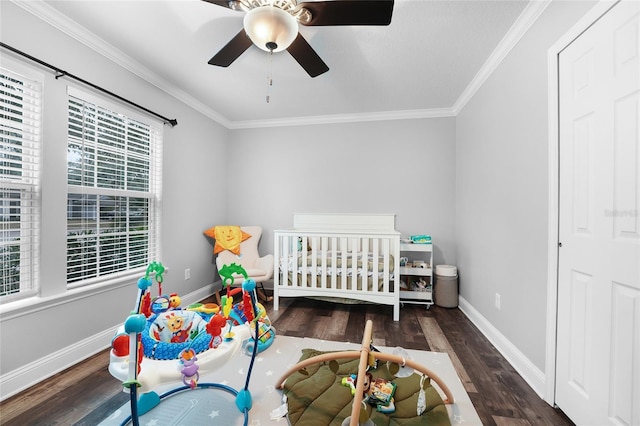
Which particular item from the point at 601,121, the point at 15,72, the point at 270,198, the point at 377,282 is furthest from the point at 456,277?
the point at 15,72

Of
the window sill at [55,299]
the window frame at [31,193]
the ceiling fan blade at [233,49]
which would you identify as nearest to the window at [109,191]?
the window sill at [55,299]

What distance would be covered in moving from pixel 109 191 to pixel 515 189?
311 centimetres

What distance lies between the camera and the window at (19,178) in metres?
1.45

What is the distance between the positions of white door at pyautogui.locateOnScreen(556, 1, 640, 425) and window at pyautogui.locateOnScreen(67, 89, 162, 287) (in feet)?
10.1

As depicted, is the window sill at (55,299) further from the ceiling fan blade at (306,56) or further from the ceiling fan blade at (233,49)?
the ceiling fan blade at (306,56)

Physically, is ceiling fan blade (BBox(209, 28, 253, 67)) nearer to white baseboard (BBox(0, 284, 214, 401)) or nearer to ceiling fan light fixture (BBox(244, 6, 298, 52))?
ceiling fan light fixture (BBox(244, 6, 298, 52))

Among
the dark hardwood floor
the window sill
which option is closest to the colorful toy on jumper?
the dark hardwood floor

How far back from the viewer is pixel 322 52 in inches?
79.0

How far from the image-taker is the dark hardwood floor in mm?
1300

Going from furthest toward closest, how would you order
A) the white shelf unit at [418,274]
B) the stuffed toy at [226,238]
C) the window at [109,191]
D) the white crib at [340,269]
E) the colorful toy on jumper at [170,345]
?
1. the stuffed toy at [226,238]
2. the white shelf unit at [418,274]
3. the white crib at [340,269]
4. the window at [109,191]
5. the colorful toy on jumper at [170,345]

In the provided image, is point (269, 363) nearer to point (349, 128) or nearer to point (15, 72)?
point (15, 72)

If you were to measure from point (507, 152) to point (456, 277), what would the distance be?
152 centimetres

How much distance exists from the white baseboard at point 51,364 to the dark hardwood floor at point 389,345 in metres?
0.05

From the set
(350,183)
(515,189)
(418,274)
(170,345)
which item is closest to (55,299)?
(170,345)
